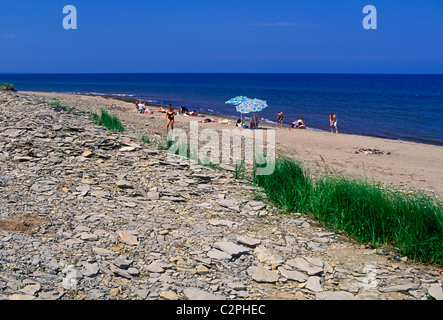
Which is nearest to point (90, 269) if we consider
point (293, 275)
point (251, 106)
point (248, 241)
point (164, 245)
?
point (164, 245)

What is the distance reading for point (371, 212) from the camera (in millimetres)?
6008

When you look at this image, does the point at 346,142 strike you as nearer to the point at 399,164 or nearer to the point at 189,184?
the point at 399,164

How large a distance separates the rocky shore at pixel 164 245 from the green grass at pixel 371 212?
8.6 inches

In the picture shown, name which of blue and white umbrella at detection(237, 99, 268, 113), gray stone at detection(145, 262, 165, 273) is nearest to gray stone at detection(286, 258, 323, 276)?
gray stone at detection(145, 262, 165, 273)

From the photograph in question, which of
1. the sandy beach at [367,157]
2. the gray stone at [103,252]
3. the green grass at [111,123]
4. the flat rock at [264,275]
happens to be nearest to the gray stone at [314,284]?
the flat rock at [264,275]

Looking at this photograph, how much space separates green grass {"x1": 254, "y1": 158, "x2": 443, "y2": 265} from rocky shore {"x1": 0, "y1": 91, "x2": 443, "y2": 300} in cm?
22

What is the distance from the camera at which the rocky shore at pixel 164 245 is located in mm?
4348

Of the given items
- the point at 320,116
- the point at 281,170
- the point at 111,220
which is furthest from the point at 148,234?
the point at 320,116

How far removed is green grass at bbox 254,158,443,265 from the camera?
5.42 m

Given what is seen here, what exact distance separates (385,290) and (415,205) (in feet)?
5.78

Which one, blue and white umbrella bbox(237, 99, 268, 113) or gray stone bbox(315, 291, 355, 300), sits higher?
blue and white umbrella bbox(237, 99, 268, 113)

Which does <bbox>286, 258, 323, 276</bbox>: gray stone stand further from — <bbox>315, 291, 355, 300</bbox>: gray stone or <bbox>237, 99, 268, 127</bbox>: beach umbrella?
<bbox>237, 99, 268, 127</bbox>: beach umbrella

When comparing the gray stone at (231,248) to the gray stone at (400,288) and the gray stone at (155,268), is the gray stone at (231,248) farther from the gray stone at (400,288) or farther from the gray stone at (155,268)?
the gray stone at (400,288)

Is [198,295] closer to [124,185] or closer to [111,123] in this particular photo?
[124,185]
